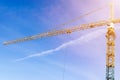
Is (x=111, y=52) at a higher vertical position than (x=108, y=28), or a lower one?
lower

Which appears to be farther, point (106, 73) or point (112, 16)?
point (112, 16)

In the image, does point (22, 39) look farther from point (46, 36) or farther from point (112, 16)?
point (112, 16)

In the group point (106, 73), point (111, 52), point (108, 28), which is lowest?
point (106, 73)

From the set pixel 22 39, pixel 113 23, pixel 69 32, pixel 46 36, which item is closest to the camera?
pixel 113 23

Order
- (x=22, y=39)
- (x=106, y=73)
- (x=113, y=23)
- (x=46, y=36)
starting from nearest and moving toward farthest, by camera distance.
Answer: (x=106, y=73) → (x=113, y=23) → (x=46, y=36) → (x=22, y=39)

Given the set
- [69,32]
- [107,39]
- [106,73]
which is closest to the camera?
[106,73]

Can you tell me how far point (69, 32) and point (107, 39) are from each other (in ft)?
67.1

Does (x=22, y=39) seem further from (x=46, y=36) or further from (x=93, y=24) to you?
(x=93, y=24)

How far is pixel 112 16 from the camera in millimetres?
104000

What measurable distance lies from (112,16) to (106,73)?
24.3 m

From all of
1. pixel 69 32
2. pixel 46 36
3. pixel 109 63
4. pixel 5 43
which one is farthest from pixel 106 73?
pixel 5 43

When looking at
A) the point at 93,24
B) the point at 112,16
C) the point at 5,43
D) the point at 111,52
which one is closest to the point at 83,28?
the point at 93,24

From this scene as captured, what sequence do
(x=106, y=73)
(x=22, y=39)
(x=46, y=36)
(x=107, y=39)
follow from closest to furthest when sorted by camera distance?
(x=106, y=73) → (x=107, y=39) → (x=46, y=36) → (x=22, y=39)

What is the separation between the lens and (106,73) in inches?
3462
